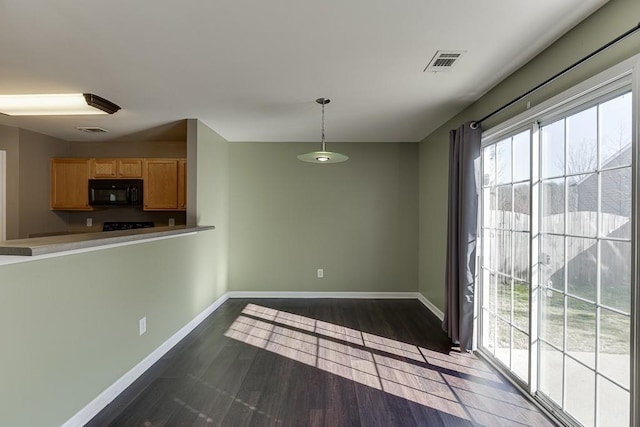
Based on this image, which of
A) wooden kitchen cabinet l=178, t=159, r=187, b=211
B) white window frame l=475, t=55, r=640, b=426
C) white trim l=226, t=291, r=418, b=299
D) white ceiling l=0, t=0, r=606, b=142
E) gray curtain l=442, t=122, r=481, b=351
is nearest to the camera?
white window frame l=475, t=55, r=640, b=426

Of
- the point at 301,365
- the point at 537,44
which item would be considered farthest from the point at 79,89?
the point at 537,44

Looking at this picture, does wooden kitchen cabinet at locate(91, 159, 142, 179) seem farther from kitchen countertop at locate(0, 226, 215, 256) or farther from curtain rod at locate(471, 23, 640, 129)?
curtain rod at locate(471, 23, 640, 129)

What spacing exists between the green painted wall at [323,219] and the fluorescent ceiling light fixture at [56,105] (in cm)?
214

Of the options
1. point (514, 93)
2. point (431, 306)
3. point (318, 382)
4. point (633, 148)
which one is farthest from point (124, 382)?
point (514, 93)

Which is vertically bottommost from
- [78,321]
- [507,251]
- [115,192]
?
[78,321]

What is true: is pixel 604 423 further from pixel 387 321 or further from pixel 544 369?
pixel 387 321

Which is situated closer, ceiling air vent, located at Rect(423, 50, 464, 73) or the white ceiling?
the white ceiling

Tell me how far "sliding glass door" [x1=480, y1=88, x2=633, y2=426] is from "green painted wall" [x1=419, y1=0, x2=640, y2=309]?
189 mm

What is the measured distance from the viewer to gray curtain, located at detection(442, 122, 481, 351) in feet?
10.7

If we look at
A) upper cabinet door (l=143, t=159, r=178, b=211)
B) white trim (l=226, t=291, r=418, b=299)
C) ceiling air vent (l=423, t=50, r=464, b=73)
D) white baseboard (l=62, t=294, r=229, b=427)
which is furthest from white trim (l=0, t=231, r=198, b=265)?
ceiling air vent (l=423, t=50, r=464, b=73)

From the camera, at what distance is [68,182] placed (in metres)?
5.02

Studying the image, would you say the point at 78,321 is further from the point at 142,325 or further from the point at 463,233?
the point at 463,233

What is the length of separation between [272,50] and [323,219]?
337 centimetres

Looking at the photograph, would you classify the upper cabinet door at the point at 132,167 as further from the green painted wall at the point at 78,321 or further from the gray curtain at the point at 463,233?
the gray curtain at the point at 463,233
